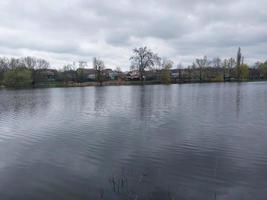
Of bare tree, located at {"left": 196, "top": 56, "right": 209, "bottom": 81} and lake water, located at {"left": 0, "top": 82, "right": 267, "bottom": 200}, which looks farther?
bare tree, located at {"left": 196, "top": 56, "right": 209, "bottom": 81}

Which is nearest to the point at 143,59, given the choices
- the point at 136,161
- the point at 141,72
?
the point at 141,72

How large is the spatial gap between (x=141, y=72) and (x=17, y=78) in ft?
160

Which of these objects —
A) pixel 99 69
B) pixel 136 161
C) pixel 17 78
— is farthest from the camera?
pixel 99 69

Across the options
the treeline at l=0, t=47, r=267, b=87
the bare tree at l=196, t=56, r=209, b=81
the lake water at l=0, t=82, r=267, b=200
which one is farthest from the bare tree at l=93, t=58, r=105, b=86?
the lake water at l=0, t=82, r=267, b=200

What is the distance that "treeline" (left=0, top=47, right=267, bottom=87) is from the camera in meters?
108

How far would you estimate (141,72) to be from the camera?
383 feet

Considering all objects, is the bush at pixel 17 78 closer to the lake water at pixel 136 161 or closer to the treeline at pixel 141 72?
the treeline at pixel 141 72

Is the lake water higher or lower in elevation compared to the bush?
lower

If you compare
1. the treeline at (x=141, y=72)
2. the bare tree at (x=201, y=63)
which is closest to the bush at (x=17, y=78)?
the treeline at (x=141, y=72)

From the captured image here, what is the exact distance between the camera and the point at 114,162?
1198 cm

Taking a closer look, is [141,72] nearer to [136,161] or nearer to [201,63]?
[201,63]

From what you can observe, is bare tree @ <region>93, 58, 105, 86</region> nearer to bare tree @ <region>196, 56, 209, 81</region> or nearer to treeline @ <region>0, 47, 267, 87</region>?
treeline @ <region>0, 47, 267, 87</region>

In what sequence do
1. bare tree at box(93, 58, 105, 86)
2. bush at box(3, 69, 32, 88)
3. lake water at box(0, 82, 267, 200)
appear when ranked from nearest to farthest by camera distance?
1. lake water at box(0, 82, 267, 200)
2. bush at box(3, 69, 32, 88)
3. bare tree at box(93, 58, 105, 86)

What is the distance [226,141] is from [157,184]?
7.01m
